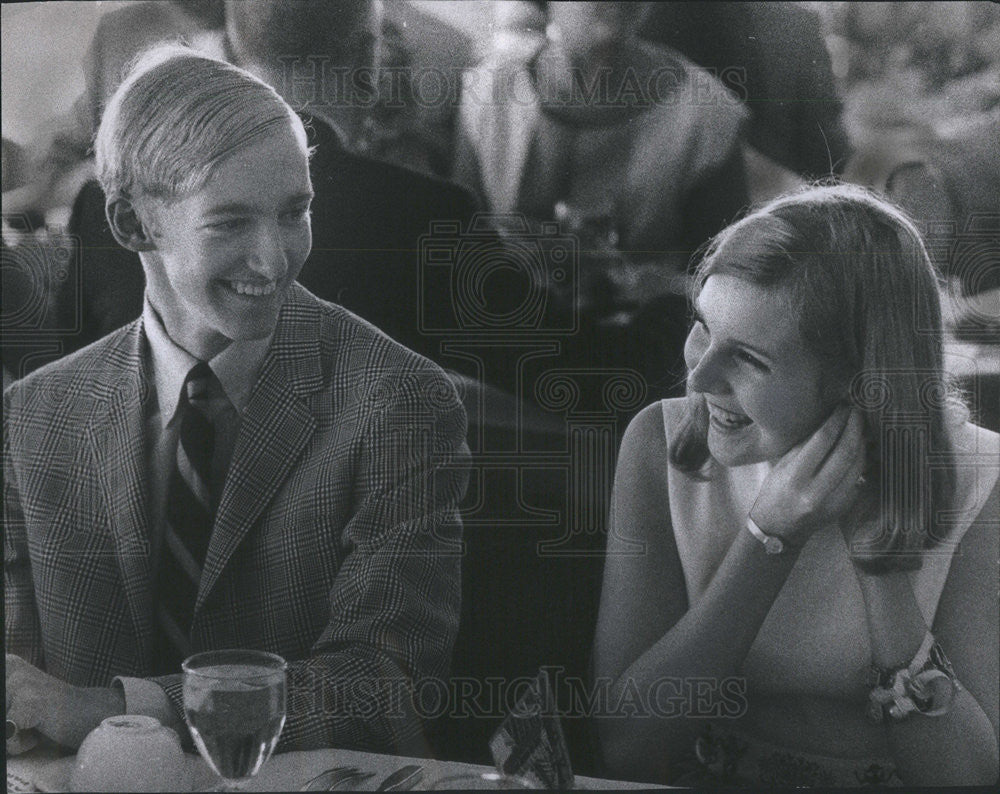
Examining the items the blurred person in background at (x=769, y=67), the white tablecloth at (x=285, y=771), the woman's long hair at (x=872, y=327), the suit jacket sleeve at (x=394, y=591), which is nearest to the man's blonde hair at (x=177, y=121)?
the suit jacket sleeve at (x=394, y=591)

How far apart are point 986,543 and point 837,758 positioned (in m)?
0.48

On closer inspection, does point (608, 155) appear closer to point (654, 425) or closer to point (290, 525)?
point (654, 425)

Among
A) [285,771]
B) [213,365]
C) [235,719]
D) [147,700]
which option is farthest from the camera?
[213,365]

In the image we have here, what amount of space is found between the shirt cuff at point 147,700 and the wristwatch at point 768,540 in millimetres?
1071

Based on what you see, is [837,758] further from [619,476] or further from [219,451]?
[219,451]

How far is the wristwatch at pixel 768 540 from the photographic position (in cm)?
209

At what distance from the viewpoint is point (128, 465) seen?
6.98ft

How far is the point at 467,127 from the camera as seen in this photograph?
2111 millimetres

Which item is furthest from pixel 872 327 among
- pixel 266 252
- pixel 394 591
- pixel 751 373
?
pixel 266 252

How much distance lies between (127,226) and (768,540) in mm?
1295

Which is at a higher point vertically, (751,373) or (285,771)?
(751,373)

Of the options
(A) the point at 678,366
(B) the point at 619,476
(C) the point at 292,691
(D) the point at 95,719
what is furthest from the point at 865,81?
(D) the point at 95,719

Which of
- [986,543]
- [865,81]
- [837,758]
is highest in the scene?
[865,81]

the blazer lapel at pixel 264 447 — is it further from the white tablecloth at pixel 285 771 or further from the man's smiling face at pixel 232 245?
the white tablecloth at pixel 285 771
